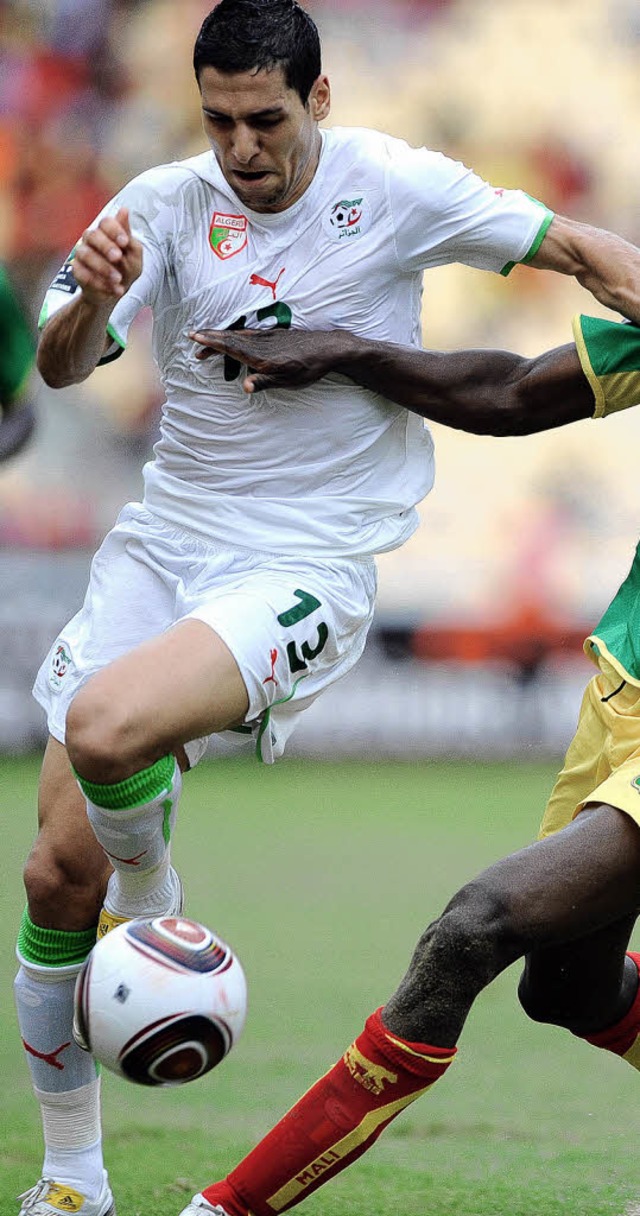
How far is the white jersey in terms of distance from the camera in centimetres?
427

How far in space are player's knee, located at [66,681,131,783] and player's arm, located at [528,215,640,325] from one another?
1.52 meters

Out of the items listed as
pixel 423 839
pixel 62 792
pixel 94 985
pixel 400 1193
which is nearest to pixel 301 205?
pixel 62 792

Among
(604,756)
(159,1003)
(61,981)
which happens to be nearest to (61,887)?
(61,981)

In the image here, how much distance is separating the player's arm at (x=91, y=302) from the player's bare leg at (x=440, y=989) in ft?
4.96

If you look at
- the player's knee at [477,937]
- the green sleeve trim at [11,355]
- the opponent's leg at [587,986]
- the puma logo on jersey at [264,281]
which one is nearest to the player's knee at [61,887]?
the player's knee at [477,937]

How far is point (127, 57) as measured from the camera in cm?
1352

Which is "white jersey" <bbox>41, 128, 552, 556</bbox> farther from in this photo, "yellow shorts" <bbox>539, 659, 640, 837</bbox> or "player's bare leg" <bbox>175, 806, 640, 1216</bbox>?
"player's bare leg" <bbox>175, 806, 640, 1216</bbox>

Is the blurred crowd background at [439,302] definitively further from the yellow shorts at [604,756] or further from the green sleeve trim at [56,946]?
the yellow shorts at [604,756]

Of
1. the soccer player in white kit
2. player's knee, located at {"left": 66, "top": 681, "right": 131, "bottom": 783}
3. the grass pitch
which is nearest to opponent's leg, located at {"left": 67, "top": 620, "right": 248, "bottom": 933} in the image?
player's knee, located at {"left": 66, "top": 681, "right": 131, "bottom": 783}

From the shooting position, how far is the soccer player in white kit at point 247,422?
407 centimetres

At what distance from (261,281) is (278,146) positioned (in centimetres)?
35

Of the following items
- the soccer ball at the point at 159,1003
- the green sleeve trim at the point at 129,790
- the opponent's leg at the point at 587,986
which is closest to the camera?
the soccer ball at the point at 159,1003

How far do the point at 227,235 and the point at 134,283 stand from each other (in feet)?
0.97

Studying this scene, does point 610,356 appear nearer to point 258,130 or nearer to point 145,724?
point 258,130
